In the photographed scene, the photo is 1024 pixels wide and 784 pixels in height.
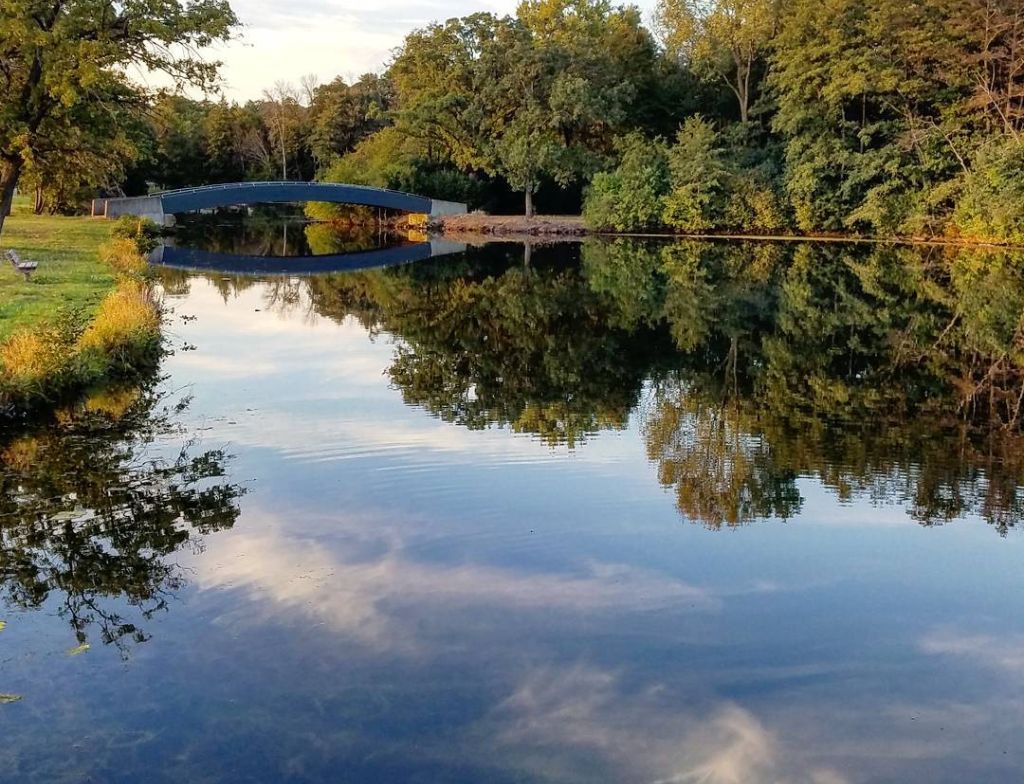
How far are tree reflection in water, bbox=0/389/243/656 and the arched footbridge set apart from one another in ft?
124

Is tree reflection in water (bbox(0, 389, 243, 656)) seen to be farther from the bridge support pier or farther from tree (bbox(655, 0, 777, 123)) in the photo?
tree (bbox(655, 0, 777, 123))

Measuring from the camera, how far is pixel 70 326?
13.7 metres

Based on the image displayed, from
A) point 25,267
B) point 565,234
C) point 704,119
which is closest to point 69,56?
point 25,267

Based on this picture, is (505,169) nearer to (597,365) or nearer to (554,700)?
(597,365)

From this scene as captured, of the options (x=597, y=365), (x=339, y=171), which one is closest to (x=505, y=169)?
(x=339, y=171)

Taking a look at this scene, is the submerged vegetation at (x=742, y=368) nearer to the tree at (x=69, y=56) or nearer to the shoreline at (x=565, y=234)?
the tree at (x=69, y=56)

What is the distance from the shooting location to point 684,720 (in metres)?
5.36

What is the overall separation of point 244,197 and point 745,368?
38.0 m

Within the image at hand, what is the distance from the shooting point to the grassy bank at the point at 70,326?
1148 centimetres

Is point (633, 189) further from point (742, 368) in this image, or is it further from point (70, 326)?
point (70, 326)

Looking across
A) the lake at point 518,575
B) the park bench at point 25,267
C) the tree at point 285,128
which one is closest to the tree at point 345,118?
the tree at point 285,128

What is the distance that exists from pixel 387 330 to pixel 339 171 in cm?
4161

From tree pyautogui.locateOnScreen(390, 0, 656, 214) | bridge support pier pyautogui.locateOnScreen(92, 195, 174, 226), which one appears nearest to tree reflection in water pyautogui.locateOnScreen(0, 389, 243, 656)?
bridge support pier pyautogui.locateOnScreen(92, 195, 174, 226)

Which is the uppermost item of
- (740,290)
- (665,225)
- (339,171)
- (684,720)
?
(339,171)
